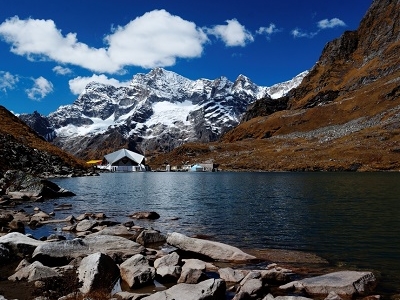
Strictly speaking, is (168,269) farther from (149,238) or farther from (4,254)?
(149,238)

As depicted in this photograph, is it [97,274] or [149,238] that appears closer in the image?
[97,274]

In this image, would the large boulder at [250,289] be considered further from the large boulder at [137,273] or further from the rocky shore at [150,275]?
the large boulder at [137,273]

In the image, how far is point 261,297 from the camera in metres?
16.4

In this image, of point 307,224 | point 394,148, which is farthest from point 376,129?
point 307,224

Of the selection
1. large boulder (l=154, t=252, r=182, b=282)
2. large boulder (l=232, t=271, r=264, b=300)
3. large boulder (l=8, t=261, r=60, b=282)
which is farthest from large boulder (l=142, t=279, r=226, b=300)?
large boulder (l=8, t=261, r=60, b=282)

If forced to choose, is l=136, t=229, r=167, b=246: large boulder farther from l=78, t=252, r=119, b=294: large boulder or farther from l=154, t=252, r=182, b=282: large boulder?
l=78, t=252, r=119, b=294: large boulder

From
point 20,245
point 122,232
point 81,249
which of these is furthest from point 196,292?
point 122,232

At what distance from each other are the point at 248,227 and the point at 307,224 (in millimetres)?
6117

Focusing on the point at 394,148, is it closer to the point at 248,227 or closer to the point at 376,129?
the point at 376,129

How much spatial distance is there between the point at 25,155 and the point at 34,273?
97.9 metres

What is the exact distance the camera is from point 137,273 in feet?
60.0

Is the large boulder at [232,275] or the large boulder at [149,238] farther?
the large boulder at [149,238]

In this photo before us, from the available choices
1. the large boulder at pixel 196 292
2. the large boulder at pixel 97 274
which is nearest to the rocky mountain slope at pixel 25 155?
the large boulder at pixel 97 274

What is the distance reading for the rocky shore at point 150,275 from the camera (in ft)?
52.5
